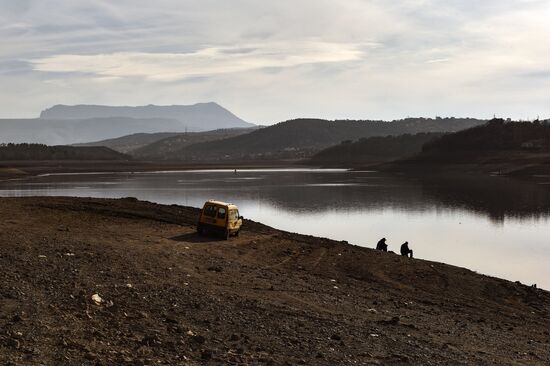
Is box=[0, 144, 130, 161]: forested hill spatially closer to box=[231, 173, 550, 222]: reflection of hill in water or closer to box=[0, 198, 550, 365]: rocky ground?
box=[231, 173, 550, 222]: reflection of hill in water

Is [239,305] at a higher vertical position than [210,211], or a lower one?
lower

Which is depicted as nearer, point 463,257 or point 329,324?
point 329,324

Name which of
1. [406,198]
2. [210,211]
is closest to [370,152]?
[406,198]

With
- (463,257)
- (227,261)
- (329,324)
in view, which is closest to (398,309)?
(329,324)

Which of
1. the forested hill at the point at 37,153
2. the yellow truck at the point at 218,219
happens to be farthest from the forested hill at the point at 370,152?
the yellow truck at the point at 218,219

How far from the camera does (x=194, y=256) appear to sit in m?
22.0

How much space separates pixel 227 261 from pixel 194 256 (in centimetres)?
130

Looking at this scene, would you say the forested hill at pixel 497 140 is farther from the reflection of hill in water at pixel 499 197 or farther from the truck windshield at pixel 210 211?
the truck windshield at pixel 210 211

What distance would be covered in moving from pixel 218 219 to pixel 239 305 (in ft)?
42.9

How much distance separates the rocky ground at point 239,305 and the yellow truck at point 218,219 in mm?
611

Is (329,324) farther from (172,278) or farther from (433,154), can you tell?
(433,154)

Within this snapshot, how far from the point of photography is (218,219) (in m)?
27.4

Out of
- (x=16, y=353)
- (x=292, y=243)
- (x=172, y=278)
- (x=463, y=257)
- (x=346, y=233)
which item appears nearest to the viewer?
(x=16, y=353)

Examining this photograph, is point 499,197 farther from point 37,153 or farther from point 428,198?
point 37,153
